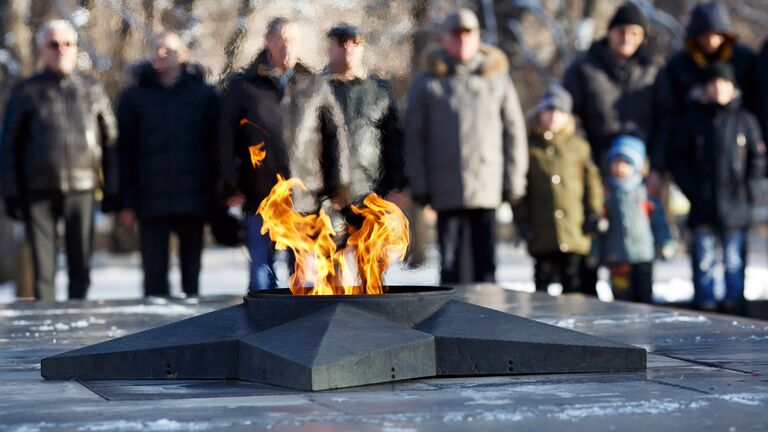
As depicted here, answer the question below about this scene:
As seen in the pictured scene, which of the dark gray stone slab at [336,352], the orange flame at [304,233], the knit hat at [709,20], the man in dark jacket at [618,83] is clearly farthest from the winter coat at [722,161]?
the dark gray stone slab at [336,352]

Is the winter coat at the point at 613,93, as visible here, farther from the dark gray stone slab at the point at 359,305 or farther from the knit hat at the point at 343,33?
the dark gray stone slab at the point at 359,305

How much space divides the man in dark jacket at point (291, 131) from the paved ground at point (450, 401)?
298cm

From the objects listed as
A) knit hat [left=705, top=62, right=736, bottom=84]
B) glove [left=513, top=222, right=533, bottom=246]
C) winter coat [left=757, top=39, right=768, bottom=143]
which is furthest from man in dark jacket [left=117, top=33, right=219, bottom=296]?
winter coat [left=757, top=39, right=768, bottom=143]

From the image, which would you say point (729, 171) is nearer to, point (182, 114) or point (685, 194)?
point (685, 194)

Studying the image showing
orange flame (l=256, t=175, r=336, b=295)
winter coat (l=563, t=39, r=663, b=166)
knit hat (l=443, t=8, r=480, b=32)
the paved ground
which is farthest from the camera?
winter coat (l=563, t=39, r=663, b=166)

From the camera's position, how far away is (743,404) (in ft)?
14.3

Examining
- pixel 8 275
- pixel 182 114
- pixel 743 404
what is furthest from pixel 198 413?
pixel 8 275

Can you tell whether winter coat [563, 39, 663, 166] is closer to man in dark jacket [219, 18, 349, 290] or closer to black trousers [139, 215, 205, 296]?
man in dark jacket [219, 18, 349, 290]

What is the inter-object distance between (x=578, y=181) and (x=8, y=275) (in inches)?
399

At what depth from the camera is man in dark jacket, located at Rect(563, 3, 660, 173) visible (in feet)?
39.1

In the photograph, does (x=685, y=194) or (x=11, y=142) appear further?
(x=685, y=194)

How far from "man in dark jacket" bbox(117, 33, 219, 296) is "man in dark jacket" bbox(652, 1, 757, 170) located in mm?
3499

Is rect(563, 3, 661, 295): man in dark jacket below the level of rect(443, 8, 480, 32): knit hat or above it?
below

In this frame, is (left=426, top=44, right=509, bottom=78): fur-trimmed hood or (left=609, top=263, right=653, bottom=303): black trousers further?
(left=609, top=263, right=653, bottom=303): black trousers
